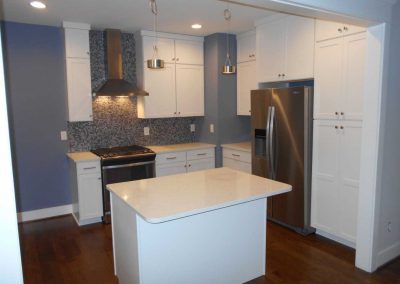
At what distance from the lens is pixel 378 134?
8.49ft

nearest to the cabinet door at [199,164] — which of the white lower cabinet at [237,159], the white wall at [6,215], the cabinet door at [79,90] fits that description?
the white lower cabinet at [237,159]

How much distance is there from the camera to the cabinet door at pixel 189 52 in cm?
459

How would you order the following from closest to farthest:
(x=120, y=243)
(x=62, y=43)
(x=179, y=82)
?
(x=120, y=243)
(x=62, y=43)
(x=179, y=82)

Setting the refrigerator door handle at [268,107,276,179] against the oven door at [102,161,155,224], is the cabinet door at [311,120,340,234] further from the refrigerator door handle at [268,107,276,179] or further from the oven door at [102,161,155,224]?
the oven door at [102,161,155,224]

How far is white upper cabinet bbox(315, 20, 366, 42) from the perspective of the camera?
2.91 meters

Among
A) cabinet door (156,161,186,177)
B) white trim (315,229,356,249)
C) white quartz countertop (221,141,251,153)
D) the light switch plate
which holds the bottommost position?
white trim (315,229,356,249)

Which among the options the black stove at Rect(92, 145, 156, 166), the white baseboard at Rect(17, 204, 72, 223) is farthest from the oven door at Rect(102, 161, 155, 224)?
the white baseboard at Rect(17, 204, 72, 223)

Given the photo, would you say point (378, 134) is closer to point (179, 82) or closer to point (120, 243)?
point (120, 243)

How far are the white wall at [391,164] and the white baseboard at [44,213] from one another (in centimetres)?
385

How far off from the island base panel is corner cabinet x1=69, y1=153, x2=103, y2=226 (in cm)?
146

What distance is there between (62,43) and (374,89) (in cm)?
376

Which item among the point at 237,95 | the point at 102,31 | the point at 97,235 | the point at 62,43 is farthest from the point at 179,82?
the point at 97,235

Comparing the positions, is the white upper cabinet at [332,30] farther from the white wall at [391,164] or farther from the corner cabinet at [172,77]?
the corner cabinet at [172,77]

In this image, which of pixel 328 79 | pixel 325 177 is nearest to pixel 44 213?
pixel 325 177
